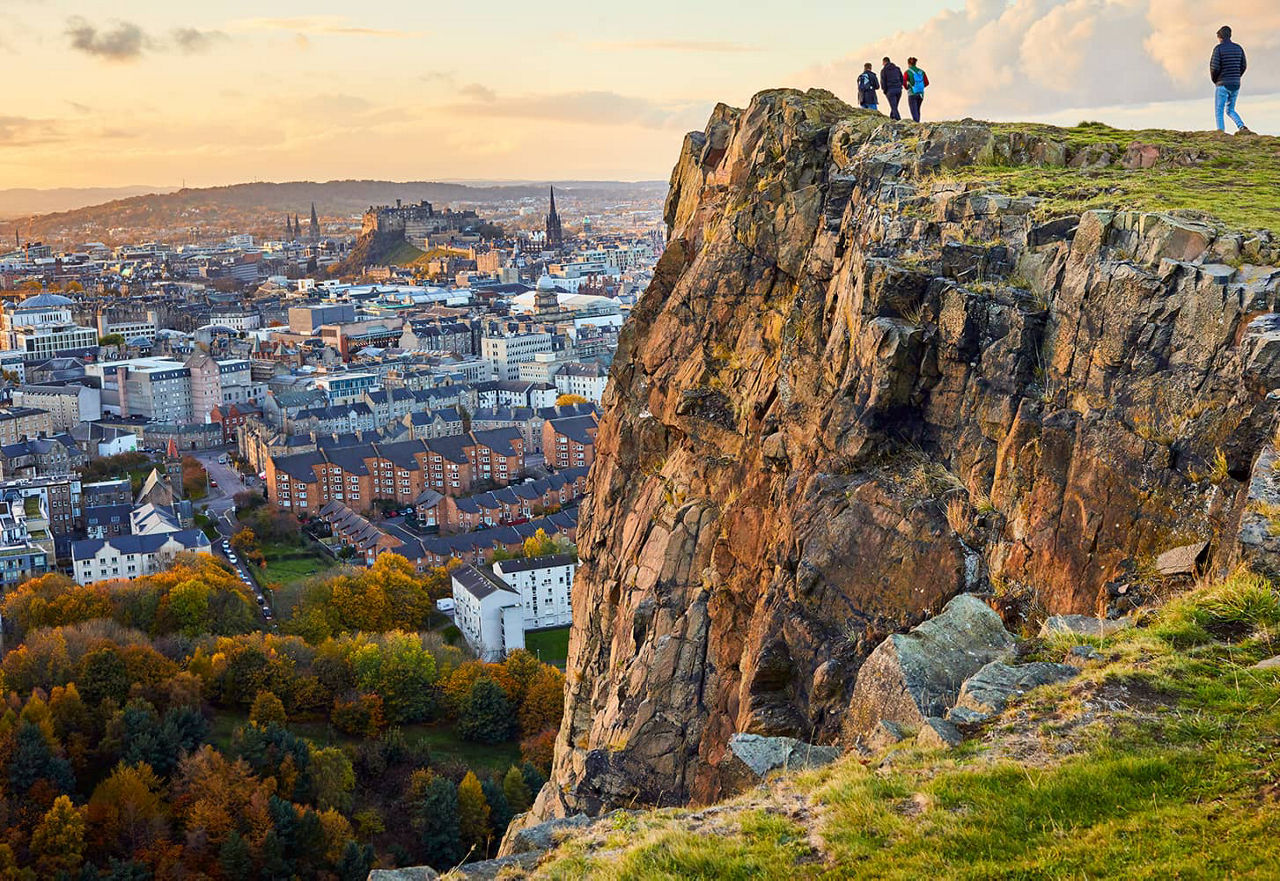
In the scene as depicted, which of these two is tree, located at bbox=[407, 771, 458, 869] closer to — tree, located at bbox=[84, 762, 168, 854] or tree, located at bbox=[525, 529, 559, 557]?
tree, located at bbox=[84, 762, 168, 854]

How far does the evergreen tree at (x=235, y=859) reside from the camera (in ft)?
124

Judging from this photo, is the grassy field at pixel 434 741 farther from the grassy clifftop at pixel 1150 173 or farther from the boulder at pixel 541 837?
the boulder at pixel 541 837

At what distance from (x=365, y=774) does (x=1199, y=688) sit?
40.9 meters

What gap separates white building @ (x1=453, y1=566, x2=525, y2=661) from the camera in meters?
59.6

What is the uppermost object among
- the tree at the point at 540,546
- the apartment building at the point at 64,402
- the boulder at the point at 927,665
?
the boulder at the point at 927,665

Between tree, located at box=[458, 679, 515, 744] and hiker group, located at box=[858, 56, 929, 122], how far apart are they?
3150 cm

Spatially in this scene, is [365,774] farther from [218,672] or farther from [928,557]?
[928,557]

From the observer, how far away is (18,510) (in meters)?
73.6

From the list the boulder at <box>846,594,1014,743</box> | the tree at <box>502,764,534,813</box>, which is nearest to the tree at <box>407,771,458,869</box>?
the tree at <box>502,764,534,813</box>

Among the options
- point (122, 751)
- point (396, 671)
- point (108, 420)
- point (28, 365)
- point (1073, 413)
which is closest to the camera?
point (1073, 413)

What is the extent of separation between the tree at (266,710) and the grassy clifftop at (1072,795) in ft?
132

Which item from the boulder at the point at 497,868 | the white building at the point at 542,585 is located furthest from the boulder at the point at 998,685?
the white building at the point at 542,585

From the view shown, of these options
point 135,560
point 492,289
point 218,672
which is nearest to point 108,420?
point 135,560

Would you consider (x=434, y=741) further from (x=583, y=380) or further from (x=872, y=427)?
(x=583, y=380)
